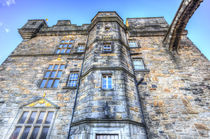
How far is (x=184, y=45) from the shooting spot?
975cm

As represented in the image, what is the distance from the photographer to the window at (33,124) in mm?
5277

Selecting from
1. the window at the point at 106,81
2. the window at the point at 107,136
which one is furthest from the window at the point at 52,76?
the window at the point at 107,136

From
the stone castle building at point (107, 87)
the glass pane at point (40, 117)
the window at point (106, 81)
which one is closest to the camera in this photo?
the stone castle building at point (107, 87)

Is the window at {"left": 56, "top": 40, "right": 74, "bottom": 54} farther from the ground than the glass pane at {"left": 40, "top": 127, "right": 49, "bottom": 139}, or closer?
farther from the ground

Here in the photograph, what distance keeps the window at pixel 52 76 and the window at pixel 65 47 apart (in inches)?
68.5

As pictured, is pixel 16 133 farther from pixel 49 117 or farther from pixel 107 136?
pixel 107 136

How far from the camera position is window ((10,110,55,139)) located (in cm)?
528

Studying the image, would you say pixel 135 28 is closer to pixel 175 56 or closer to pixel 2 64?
pixel 175 56

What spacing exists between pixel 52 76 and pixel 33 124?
10.5ft

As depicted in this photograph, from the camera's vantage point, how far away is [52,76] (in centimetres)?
780

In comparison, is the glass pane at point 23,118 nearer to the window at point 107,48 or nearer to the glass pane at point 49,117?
the glass pane at point 49,117

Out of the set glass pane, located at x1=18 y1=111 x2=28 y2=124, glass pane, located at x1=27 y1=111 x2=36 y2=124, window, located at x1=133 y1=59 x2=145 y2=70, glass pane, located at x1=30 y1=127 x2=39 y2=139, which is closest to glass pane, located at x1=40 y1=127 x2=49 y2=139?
glass pane, located at x1=30 y1=127 x2=39 y2=139

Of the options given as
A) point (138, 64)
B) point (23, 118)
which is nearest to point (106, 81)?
point (138, 64)

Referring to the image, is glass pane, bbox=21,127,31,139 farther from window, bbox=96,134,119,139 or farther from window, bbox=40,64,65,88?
window, bbox=96,134,119,139
